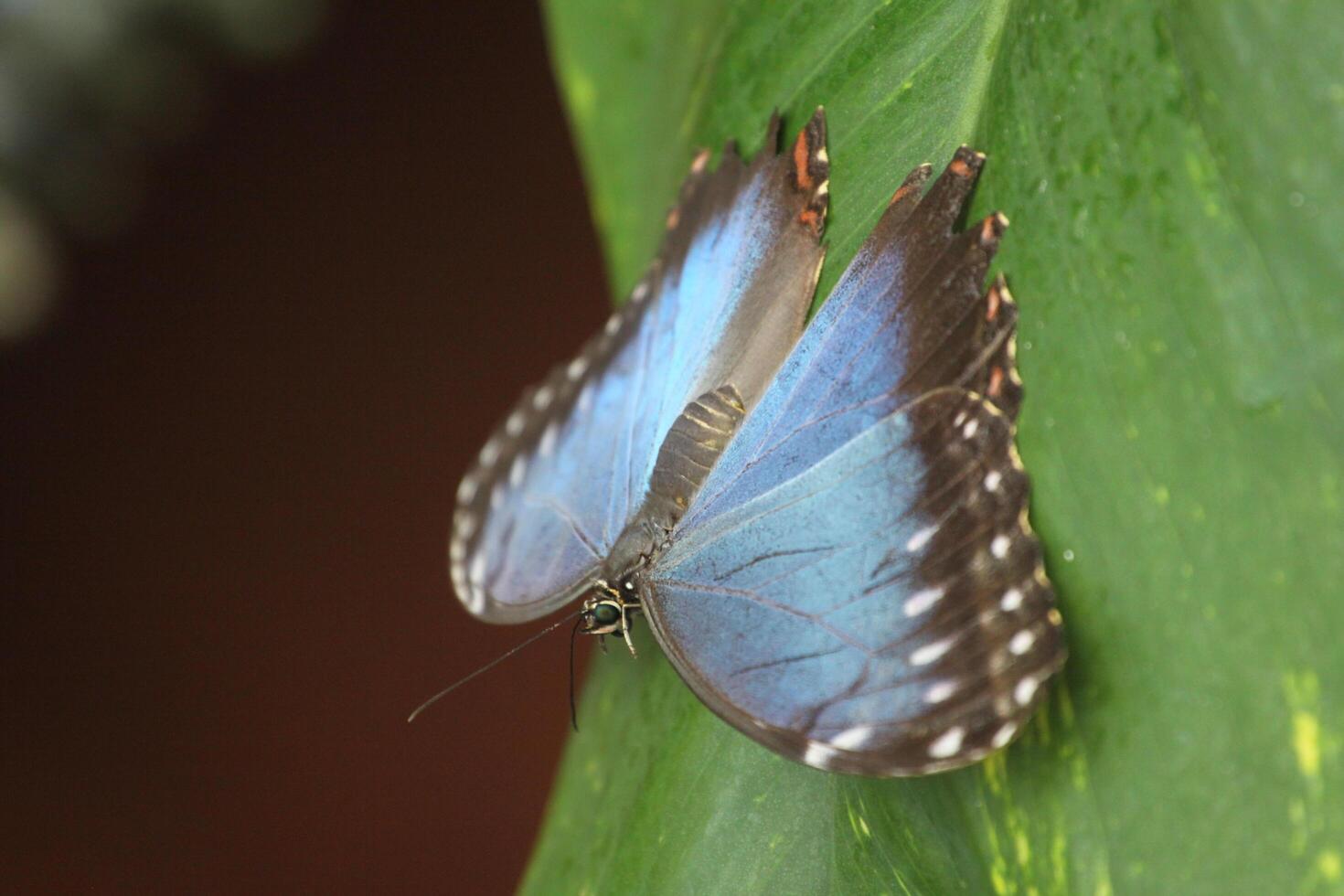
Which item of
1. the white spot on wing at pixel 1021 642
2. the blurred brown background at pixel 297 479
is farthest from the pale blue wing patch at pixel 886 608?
the blurred brown background at pixel 297 479

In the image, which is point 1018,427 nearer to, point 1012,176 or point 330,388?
point 1012,176

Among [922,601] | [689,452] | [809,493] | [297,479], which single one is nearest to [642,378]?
[689,452]

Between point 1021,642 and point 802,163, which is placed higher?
point 802,163

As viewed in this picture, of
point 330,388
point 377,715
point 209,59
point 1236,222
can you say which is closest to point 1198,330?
point 1236,222

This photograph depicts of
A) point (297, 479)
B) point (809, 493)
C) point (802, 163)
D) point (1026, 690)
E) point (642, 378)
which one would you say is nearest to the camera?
point (1026, 690)

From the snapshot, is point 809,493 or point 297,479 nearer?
point 809,493

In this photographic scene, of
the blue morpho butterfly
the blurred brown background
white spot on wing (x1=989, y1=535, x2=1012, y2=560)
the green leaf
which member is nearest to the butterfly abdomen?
the blue morpho butterfly

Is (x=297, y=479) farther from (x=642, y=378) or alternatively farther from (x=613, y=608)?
(x=613, y=608)

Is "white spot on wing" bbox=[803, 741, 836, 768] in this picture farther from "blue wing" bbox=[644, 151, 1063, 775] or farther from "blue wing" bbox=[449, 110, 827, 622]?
"blue wing" bbox=[449, 110, 827, 622]

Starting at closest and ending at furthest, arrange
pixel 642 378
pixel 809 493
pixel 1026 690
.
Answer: pixel 1026 690, pixel 809 493, pixel 642 378
